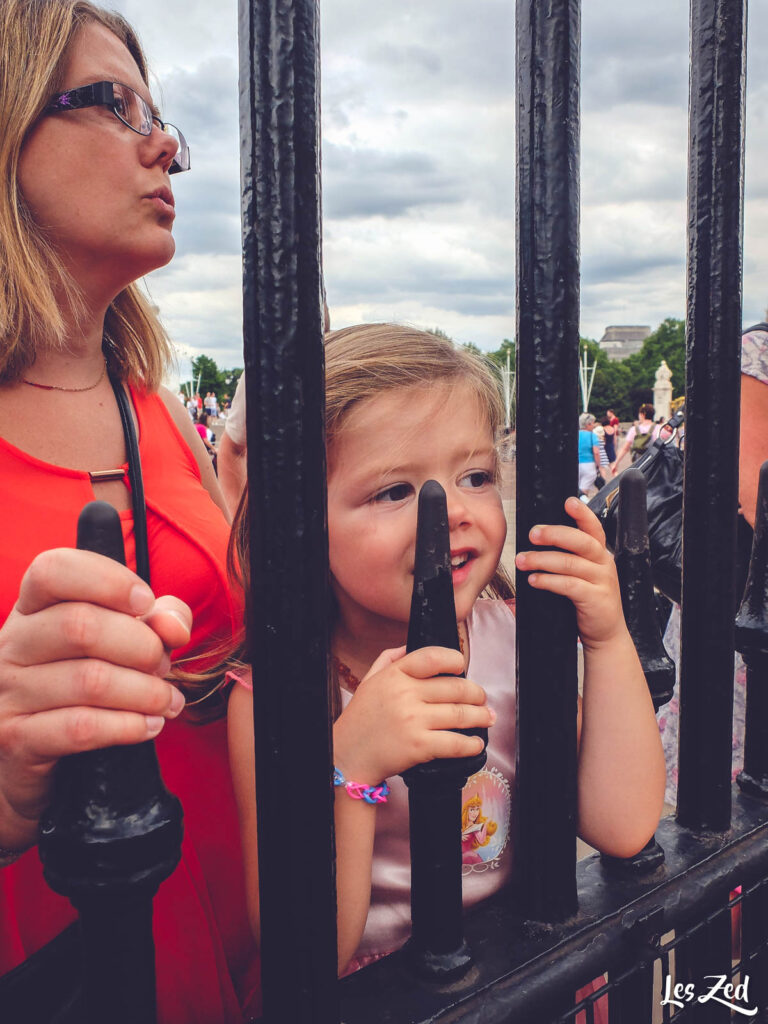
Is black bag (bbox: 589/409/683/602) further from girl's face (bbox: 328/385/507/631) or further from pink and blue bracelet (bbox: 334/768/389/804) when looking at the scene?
pink and blue bracelet (bbox: 334/768/389/804)

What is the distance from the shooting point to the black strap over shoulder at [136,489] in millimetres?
1345

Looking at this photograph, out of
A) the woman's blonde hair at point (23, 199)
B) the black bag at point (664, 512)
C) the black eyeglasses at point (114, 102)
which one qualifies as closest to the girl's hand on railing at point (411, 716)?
the woman's blonde hair at point (23, 199)

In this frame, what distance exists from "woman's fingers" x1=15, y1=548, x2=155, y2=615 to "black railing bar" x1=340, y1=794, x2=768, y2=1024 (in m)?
0.48

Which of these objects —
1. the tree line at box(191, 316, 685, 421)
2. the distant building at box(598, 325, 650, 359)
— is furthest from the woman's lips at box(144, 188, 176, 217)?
the distant building at box(598, 325, 650, 359)

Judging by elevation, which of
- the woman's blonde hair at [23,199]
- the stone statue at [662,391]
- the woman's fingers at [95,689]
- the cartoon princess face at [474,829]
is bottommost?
the cartoon princess face at [474,829]

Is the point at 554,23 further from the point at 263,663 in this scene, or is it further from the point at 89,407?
the point at 89,407

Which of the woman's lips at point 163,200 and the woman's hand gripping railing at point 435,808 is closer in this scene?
the woman's hand gripping railing at point 435,808

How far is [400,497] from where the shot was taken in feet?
3.88

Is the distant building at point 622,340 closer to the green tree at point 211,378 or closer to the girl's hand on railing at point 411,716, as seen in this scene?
the green tree at point 211,378

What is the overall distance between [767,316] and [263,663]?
2.38 m

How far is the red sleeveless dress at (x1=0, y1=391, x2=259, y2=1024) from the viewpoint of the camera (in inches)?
46.1

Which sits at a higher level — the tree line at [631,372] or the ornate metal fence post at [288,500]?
the tree line at [631,372]

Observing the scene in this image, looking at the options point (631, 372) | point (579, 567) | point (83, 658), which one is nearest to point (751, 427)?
point (579, 567)

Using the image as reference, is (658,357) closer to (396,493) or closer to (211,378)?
(211,378)
